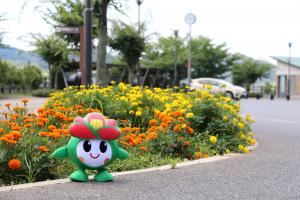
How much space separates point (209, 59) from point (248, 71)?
4.50m

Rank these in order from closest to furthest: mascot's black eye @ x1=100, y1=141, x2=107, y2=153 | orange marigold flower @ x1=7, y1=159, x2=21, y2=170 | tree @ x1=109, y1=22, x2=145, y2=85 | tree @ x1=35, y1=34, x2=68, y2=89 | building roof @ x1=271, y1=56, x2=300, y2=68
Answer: orange marigold flower @ x1=7, y1=159, x2=21, y2=170, mascot's black eye @ x1=100, y1=141, x2=107, y2=153, tree @ x1=109, y1=22, x2=145, y2=85, tree @ x1=35, y1=34, x2=68, y2=89, building roof @ x1=271, y1=56, x2=300, y2=68

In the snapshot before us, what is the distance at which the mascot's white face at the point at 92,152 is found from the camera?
15.9 ft

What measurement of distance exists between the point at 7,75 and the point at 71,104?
31.9m

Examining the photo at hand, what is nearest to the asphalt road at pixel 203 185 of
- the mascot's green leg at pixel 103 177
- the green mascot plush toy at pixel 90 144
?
the mascot's green leg at pixel 103 177

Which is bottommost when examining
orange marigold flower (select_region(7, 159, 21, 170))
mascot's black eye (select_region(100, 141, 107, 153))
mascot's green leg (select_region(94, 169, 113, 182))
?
mascot's green leg (select_region(94, 169, 113, 182))

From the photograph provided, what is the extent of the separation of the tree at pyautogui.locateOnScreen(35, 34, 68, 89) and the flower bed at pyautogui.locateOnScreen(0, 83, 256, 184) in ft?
97.0

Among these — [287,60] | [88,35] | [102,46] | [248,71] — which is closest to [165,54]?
[248,71]

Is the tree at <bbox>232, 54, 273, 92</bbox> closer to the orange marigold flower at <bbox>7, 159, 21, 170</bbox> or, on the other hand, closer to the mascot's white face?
the mascot's white face

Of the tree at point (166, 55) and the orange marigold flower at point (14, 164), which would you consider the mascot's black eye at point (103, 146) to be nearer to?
the orange marigold flower at point (14, 164)

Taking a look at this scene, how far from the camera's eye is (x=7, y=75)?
3928cm

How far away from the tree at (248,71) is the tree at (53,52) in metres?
23.2

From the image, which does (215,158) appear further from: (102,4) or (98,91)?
(102,4)

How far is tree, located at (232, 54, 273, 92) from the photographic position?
56.9 m

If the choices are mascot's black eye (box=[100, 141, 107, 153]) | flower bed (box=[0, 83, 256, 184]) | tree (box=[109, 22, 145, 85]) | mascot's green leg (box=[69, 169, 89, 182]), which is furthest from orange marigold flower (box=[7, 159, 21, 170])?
tree (box=[109, 22, 145, 85])
